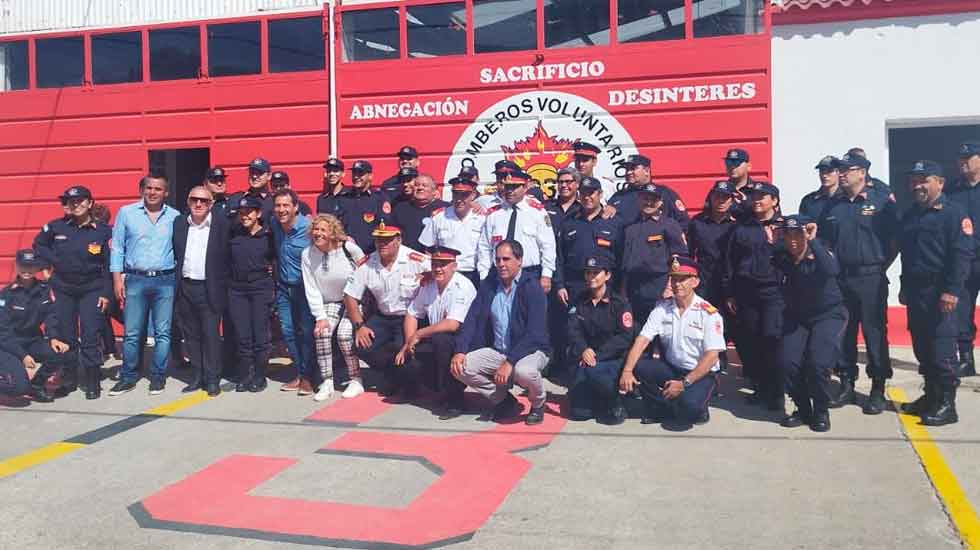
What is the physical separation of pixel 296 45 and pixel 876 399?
20.8ft

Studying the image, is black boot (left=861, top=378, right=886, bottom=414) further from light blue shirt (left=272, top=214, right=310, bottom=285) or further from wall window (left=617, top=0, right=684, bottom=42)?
light blue shirt (left=272, top=214, right=310, bottom=285)

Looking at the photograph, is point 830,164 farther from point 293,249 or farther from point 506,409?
point 293,249

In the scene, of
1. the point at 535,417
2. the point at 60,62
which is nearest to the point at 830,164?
the point at 535,417

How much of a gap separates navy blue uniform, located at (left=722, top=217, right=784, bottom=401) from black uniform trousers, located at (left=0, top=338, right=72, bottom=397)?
5161 mm

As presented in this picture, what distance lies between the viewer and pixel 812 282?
17.3ft

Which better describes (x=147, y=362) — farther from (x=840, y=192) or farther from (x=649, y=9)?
(x=840, y=192)

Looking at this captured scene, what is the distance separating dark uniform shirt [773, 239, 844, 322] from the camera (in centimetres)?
520

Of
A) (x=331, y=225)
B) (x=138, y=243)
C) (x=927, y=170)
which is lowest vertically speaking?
(x=138, y=243)

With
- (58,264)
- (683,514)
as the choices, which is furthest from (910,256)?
(58,264)

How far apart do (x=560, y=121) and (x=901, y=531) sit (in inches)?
200

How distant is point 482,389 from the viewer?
18.2 feet

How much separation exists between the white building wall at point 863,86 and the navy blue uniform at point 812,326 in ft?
8.43

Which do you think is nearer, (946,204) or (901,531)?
(901,531)

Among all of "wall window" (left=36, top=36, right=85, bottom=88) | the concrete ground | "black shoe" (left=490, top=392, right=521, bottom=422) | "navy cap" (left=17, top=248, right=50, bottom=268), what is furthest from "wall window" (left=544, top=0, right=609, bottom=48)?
"wall window" (left=36, top=36, right=85, bottom=88)
